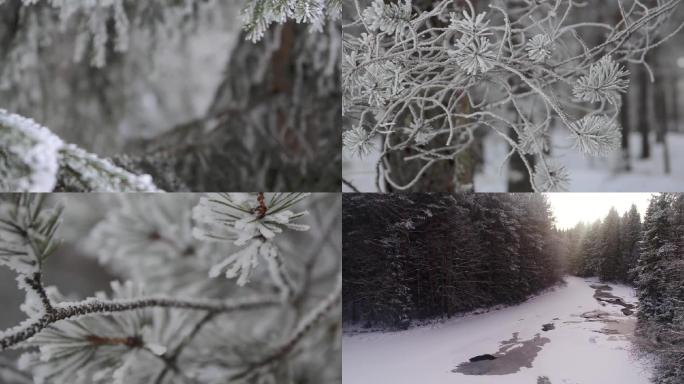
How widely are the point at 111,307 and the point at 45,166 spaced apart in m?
0.45

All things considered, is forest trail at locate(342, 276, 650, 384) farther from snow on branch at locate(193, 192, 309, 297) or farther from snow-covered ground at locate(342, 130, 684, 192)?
snow-covered ground at locate(342, 130, 684, 192)

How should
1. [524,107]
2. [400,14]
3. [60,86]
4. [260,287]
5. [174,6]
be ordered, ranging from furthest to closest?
[60,86], [174,6], [524,107], [260,287], [400,14]

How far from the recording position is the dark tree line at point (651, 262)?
168 cm

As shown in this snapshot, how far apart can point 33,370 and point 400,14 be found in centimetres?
125

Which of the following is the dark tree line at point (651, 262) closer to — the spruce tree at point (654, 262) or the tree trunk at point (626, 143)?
the spruce tree at point (654, 262)

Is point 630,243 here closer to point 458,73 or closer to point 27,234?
point 458,73

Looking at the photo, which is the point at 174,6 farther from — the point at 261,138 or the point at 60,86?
the point at 60,86

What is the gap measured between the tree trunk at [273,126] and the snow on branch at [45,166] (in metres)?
0.97

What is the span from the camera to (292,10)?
1.37 m

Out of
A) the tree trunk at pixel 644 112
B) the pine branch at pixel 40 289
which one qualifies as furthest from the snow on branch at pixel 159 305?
the tree trunk at pixel 644 112

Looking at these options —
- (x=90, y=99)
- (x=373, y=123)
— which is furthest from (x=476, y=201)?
(x=90, y=99)

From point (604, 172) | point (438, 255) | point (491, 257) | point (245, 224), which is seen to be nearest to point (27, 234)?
point (245, 224)

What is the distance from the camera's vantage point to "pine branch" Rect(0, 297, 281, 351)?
1.44 metres

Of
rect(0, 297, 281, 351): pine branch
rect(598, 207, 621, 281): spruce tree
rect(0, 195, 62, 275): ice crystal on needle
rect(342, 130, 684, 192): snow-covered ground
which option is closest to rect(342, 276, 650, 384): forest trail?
rect(598, 207, 621, 281): spruce tree
